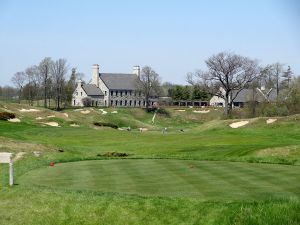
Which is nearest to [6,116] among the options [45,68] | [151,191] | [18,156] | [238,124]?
[238,124]

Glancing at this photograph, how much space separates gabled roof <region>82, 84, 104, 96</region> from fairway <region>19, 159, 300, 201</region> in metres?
124

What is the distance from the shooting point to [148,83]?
140 meters

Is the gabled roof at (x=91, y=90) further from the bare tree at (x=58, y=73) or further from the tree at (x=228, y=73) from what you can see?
the tree at (x=228, y=73)

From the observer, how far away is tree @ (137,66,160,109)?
138000 millimetres

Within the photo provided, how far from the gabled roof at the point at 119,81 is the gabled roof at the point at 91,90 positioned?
10.2 ft

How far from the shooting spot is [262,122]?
49750 mm

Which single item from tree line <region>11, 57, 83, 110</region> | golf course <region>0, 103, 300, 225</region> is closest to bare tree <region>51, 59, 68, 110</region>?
tree line <region>11, 57, 83, 110</region>

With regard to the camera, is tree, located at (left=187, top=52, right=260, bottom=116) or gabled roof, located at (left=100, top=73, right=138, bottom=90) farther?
gabled roof, located at (left=100, top=73, right=138, bottom=90)

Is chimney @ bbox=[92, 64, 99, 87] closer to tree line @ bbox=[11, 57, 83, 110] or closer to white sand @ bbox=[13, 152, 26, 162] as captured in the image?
tree line @ bbox=[11, 57, 83, 110]

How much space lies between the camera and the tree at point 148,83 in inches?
5433

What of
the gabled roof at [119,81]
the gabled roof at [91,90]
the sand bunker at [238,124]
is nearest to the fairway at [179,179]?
the sand bunker at [238,124]

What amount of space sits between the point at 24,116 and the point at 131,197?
2246 inches

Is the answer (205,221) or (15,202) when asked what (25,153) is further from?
(205,221)

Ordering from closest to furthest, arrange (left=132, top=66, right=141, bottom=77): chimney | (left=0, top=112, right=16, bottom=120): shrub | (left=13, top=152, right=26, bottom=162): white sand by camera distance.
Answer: (left=13, top=152, right=26, bottom=162): white sand
(left=0, top=112, right=16, bottom=120): shrub
(left=132, top=66, right=141, bottom=77): chimney
